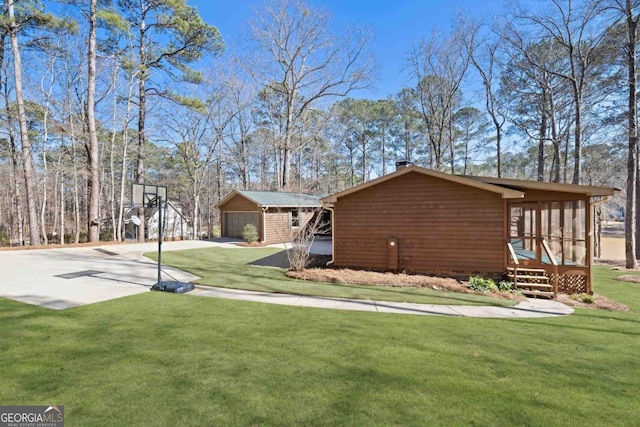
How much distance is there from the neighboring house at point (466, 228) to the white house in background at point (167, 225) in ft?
56.7

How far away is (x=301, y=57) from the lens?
20750 millimetres

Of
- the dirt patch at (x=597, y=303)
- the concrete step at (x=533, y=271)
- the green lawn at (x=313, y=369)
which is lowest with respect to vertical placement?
the dirt patch at (x=597, y=303)

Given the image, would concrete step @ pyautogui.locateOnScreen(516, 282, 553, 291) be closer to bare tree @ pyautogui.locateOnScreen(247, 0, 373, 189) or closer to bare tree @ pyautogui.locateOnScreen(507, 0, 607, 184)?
bare tree @ pyautogui.locateOnScreen(507, 0, 607, 184)

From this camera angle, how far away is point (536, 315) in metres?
5.34

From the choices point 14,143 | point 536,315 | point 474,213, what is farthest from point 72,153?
point 536,315

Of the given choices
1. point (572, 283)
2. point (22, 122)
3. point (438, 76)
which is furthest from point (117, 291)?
point (438, 76)

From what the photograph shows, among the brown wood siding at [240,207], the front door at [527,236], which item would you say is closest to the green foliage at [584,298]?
the front door at [527,236]

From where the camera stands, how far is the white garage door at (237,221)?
18.7 m

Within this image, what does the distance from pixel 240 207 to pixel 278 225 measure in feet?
9.05

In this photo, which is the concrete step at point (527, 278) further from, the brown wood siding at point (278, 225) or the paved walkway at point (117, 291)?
the brown wood siding at point (278, 225)

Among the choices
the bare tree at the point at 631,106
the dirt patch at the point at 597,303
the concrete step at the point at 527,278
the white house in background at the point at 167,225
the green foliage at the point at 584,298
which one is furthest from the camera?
the white house in background at the point at 167,225

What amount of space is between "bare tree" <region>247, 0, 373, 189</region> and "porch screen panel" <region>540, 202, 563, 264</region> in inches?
588

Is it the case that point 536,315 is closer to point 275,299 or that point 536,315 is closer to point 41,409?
point 275,299

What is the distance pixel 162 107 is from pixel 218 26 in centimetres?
593
